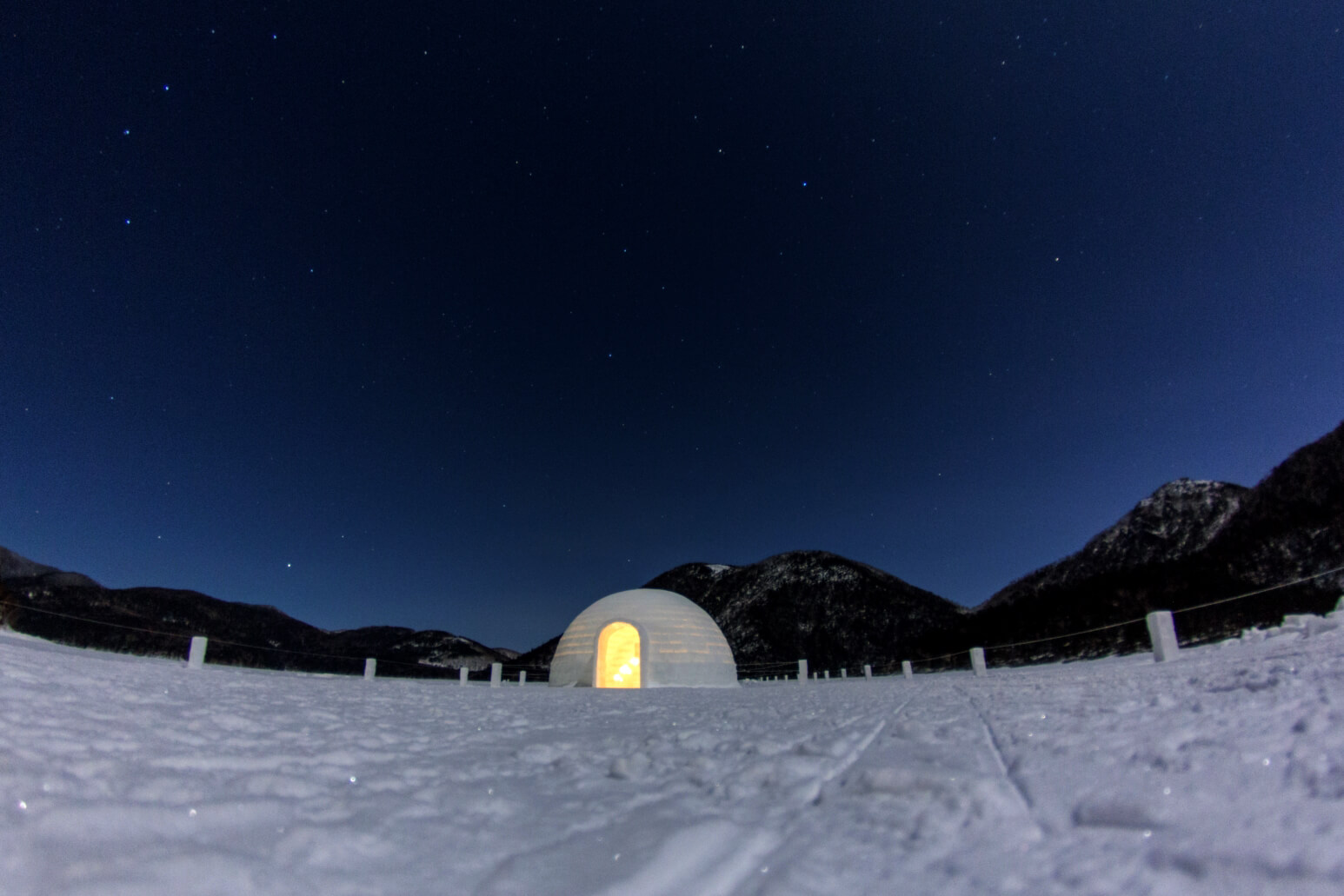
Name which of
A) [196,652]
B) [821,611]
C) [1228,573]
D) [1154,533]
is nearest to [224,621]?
[196,652]

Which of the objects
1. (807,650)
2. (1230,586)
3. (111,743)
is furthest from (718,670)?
(807,650)

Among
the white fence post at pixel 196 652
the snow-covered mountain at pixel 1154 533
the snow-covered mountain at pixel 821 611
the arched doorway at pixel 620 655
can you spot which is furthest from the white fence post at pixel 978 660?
the snow-covered mountain at pixel 821 611

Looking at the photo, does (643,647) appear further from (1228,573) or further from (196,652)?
(1228,573)

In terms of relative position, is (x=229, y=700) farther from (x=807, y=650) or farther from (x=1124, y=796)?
(x=807, y=650)

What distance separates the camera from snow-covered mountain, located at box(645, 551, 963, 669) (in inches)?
2848

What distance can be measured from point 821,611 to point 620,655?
64.1m

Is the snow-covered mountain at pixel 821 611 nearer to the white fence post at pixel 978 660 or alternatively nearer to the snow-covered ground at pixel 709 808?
the white fence post at pixel 978 660

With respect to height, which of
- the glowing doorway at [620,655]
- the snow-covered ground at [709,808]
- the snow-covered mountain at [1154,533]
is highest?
the snow-covered mountain at [1154,533]

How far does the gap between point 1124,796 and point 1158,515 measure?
261ft

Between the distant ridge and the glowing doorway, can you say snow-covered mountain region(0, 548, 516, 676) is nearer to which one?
the distant ridge

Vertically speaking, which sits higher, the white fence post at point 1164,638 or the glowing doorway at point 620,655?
the white fence post at point 1164,638

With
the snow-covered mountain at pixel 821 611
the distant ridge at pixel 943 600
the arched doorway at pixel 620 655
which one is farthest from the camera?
the snow-covered mountain at pixel 821 611

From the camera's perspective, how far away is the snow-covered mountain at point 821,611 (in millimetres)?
72350

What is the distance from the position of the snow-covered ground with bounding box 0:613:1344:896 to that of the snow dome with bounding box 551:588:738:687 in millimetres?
16269
